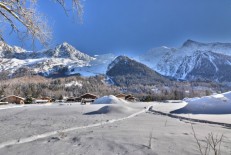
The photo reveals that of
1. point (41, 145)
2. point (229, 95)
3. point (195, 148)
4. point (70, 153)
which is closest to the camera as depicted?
point (70, 153)

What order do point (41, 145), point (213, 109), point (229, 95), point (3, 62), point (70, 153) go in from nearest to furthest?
1. point (70, 153)
2. point (41, 145)
3. point (3, 62)
4. point (213, 109)
5. point (229, 95)

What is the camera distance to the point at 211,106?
31.8 m

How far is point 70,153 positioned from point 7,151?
73.9 inches

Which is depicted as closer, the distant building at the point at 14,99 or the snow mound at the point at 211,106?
the snow mound at the point at 211,106

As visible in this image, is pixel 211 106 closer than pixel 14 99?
Yes

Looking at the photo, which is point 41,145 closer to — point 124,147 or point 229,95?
point 124,147

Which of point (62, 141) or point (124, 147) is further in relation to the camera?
point (62, 141)

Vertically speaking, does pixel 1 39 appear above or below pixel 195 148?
above

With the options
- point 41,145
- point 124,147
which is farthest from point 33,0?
point 124,147

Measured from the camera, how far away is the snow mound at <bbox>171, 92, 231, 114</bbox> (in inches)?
1215

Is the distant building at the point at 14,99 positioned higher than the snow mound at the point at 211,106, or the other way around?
the distant building at the point at 14,99

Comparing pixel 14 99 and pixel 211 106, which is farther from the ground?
pixel 14 99

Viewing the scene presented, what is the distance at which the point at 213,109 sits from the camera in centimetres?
3122

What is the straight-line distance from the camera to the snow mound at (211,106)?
30859mm
